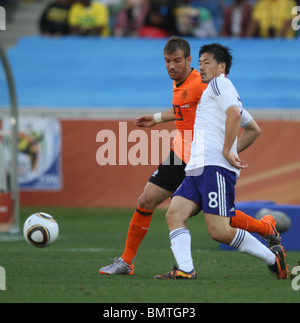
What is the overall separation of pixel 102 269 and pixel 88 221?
7.41m

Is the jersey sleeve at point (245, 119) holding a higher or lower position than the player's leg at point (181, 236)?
higher

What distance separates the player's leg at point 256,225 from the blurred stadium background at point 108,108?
8.30 m

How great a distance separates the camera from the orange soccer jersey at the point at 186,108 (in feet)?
25.1

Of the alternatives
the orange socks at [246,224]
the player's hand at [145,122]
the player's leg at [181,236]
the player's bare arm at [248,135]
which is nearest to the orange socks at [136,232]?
the player's leg at [181,236]

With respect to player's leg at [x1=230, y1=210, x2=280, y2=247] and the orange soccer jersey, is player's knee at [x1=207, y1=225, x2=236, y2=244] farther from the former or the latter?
the orange soccer jersey

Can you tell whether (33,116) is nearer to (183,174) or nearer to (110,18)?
(110,18)

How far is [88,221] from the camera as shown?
15.1 m

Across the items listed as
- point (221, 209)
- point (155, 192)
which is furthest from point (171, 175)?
point (221, 209)

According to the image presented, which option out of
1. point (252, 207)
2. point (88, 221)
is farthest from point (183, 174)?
point (88, 221)

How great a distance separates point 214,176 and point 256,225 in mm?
738

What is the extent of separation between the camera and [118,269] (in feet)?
25.3

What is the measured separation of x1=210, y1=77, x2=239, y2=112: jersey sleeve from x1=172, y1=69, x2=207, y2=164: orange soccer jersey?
662 mm

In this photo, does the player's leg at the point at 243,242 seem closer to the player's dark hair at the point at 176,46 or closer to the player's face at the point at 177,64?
the player's face at the point at 177,64
